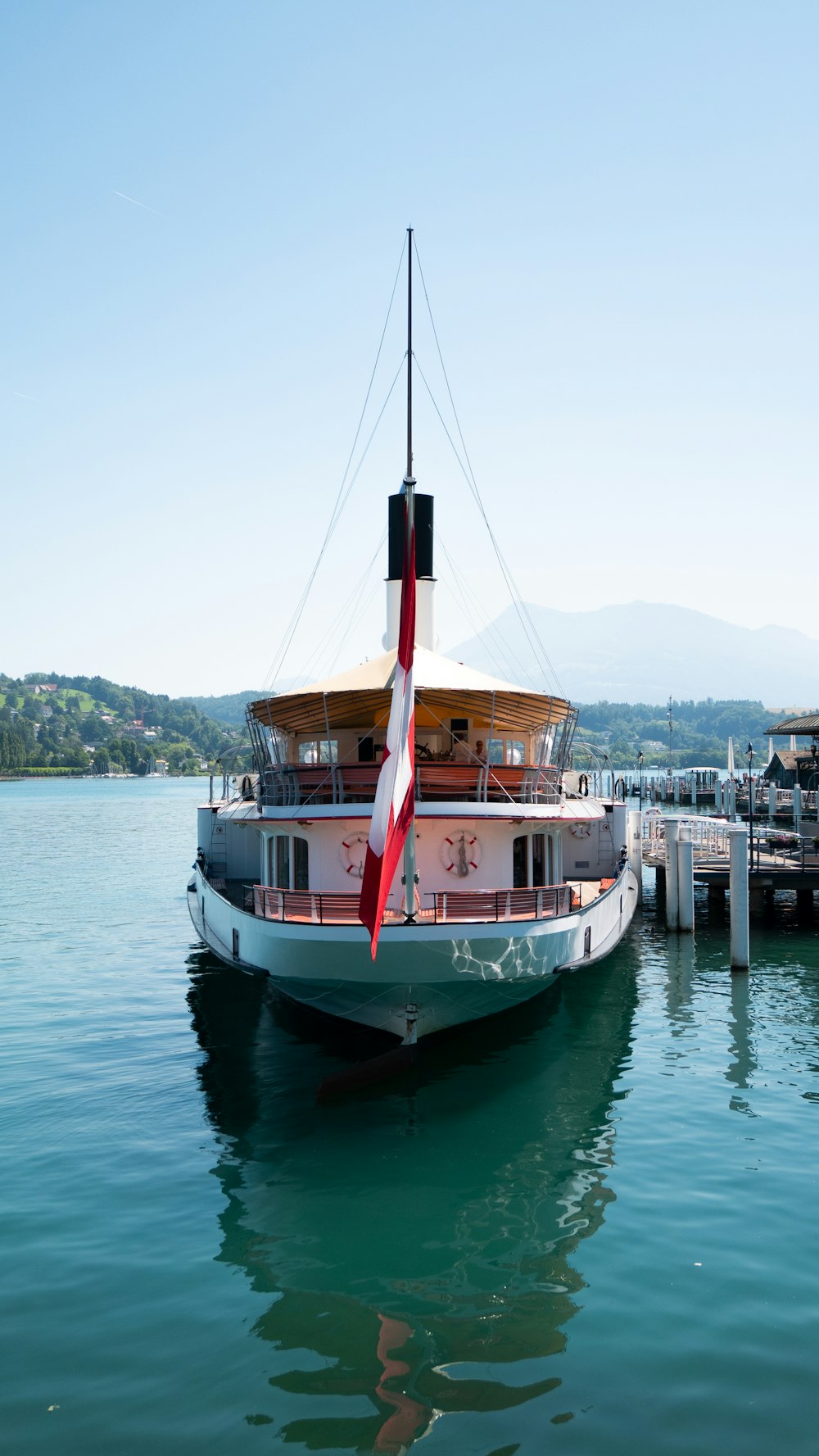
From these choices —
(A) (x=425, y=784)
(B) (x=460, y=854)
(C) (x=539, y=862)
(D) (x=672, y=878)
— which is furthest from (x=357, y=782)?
(D) (x=672, y=878)

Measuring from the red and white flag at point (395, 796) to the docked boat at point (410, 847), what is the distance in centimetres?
3

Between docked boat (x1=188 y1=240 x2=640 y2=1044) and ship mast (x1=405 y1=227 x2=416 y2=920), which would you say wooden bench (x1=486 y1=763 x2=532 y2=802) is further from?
ship mast (x1=405 y1=227 x2=416 y2=920)

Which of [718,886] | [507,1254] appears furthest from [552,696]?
[718,886]

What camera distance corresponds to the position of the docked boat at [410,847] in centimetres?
1630

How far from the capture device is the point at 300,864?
68.0 ft

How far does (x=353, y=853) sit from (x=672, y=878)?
16972mm

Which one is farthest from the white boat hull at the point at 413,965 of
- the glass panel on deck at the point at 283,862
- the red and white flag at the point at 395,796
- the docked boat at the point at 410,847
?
the glass panel on deck at the point at 283,862

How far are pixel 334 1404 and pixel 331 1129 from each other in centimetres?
651

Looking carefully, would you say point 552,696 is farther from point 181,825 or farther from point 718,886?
point 181,825

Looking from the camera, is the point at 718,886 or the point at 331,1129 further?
the point at 718,886

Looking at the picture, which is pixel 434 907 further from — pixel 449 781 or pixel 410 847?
pixel 449 781

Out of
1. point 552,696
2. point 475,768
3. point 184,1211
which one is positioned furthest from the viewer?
point 552,696

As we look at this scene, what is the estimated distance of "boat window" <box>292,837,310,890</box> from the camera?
20.6 metres

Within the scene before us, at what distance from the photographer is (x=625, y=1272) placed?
11125 millimetres
